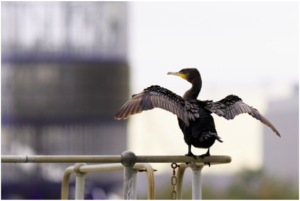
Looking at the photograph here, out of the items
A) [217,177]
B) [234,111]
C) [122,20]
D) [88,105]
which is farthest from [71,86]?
[234,111]

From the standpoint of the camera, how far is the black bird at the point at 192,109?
412 cm

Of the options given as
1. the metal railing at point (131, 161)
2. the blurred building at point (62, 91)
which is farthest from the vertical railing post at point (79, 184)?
the blurred building at point (62, 91)

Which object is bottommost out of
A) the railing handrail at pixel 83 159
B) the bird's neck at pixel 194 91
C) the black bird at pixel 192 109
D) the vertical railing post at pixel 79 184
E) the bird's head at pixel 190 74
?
the vertical railing post at pixel 79 184

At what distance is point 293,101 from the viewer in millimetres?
37531

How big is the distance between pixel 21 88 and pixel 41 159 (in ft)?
60.7

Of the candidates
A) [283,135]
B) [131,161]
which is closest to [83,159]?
[131,161]

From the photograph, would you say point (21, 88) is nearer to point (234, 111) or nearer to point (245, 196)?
point (245, 196)

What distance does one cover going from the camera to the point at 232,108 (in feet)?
14.0

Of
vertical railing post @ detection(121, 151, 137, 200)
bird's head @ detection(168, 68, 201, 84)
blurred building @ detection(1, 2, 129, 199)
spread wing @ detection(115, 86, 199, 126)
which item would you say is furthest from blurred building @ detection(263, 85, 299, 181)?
vertical railing post @ detection(121, 151, 137, 200)

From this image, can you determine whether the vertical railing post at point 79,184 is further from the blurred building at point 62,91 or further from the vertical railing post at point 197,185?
the blurred building at point 62,91

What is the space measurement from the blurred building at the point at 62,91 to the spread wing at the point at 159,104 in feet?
55.0

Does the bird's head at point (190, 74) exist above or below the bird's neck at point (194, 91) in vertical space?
above

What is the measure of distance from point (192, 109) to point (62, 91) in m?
17.6

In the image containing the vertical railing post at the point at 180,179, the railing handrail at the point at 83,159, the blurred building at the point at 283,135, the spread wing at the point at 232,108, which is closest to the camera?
the railing handrail at the point at 83,159
